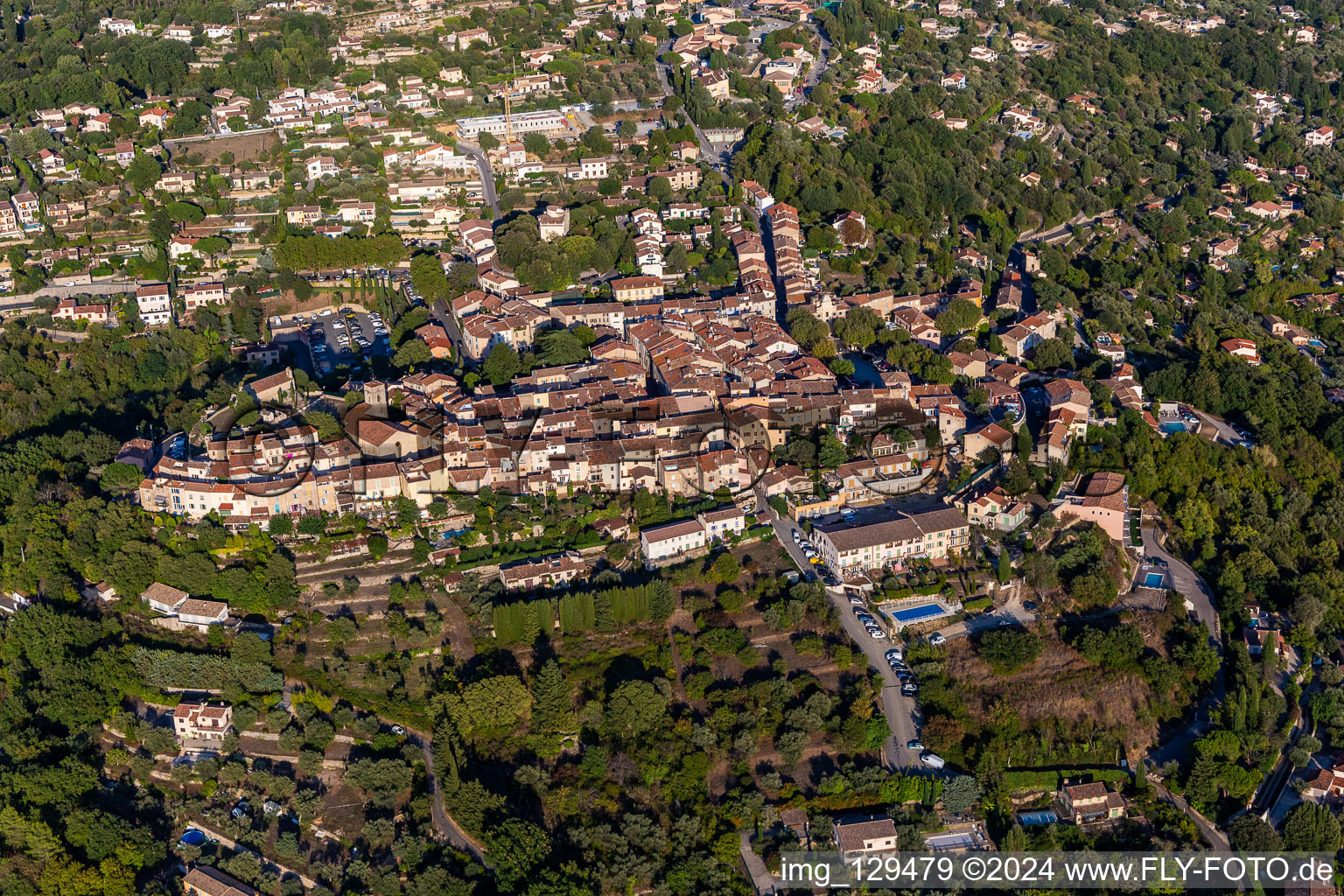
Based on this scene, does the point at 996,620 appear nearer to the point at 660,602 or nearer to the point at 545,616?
the point at 660,602

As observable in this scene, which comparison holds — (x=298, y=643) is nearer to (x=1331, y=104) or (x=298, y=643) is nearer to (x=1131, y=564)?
(x=1131, y=564)

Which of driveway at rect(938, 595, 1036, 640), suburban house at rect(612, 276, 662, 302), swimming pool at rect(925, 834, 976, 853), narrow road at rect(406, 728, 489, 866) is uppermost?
suburban house at rect(612, 276, 662, 302)

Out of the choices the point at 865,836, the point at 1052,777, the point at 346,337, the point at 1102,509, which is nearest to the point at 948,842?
the point at 865,836

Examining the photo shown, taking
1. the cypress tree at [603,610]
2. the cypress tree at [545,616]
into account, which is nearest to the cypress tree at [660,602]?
the cypress tree at [603,610]

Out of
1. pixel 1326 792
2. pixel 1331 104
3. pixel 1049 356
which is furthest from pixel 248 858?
pixel 1331 104

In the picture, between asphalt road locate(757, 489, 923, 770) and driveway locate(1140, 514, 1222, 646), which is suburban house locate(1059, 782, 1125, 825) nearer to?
asphalt road locate(757, 489, 923, 770)

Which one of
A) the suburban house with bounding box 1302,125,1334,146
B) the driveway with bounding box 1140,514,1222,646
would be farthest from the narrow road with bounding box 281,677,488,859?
the suburban house with bounding box 1302,125,1334,146
